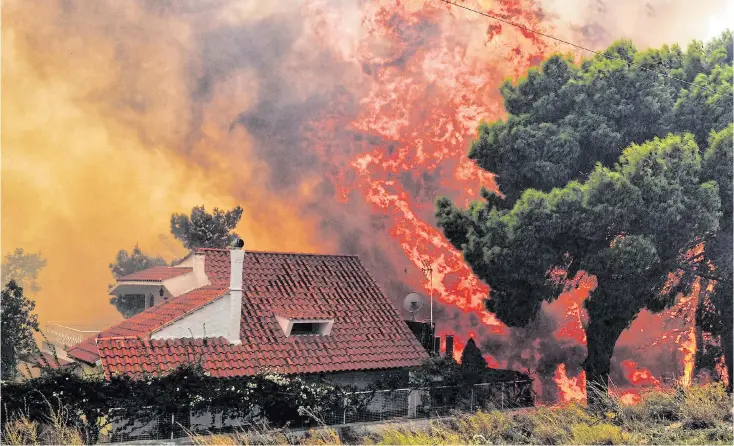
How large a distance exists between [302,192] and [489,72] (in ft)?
35.9

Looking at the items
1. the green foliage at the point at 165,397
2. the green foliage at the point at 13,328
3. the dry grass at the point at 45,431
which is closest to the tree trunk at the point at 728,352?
the green foliage at the point at 165,397

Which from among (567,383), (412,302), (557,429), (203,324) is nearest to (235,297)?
(203,324)

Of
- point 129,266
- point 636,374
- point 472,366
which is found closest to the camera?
point 472,366

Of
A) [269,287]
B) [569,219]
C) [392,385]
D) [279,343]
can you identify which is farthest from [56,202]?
[569,219]

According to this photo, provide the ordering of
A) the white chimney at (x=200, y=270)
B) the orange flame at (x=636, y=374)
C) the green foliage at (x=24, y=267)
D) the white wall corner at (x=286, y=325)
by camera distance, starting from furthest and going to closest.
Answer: the green foliage at (x=24, y=267), the orange flame at (x=636, y=374), the white chimney at (x=200, y=270), the white wall corner at (x=286, y=325)

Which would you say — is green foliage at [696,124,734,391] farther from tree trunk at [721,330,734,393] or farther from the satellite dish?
the satellite dish

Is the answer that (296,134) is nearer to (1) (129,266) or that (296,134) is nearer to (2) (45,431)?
(1) (129,266)

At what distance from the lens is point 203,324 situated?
20.4 meters

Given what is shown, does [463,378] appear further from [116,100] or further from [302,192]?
[116,100]

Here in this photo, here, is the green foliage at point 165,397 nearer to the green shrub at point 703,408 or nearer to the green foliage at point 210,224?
the green shrub at point 703,408

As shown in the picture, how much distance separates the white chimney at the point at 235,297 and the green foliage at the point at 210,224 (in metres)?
17.1

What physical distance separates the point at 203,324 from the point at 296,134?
1852cm

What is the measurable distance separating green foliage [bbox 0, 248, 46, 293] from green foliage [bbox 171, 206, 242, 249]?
6.77m

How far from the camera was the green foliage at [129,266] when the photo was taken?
39312 millimetres
